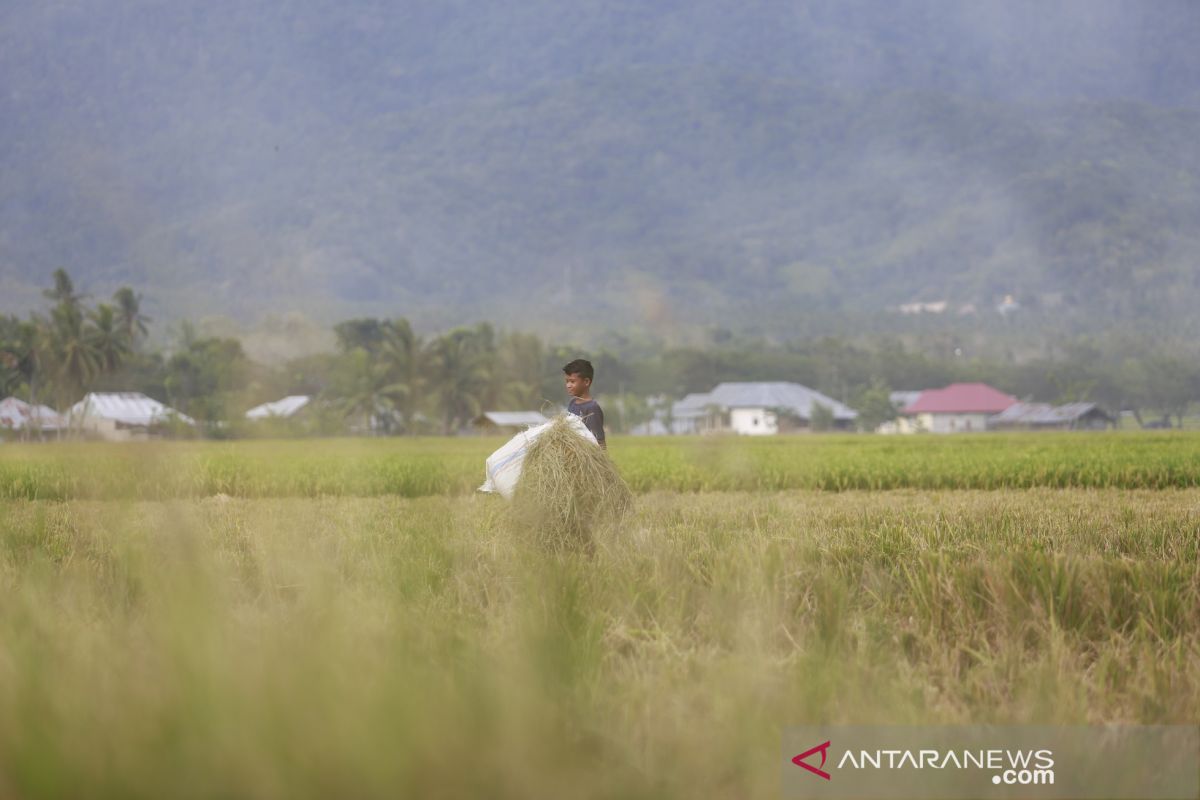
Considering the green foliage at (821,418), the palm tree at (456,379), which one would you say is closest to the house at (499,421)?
the palm tree at (456,379)

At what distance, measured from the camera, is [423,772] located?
194 cm

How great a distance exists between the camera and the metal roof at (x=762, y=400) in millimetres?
108000

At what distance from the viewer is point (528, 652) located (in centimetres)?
292

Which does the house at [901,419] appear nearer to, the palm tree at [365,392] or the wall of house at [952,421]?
the wall of house at [952,421]

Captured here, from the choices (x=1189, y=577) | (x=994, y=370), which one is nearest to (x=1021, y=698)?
(x=1189, y=577)

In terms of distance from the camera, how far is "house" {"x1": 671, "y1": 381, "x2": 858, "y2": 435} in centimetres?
10538

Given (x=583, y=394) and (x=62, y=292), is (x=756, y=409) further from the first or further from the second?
(x=583, y=394)

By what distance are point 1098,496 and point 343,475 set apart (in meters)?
9.69

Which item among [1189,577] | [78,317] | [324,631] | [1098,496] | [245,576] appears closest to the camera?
[324,631]

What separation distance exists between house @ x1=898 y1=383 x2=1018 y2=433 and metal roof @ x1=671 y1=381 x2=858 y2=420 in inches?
272

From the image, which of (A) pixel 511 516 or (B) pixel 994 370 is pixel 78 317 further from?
(B) pixel 994 370

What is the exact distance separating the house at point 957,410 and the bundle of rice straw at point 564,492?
106726 mm

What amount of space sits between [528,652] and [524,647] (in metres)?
0.11

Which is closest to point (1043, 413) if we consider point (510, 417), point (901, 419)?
point (901, 419)
